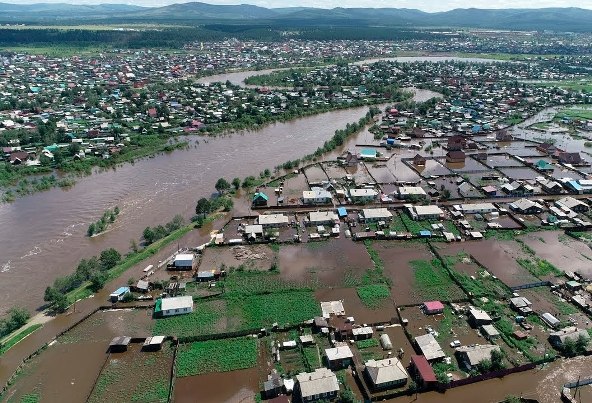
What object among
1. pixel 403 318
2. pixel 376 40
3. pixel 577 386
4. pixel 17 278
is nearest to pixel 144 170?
pixel 17 278

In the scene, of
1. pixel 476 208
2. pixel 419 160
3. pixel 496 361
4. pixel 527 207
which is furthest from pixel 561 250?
pixel 419 160

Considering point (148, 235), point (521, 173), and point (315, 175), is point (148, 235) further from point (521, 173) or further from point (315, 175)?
point (521, 173)

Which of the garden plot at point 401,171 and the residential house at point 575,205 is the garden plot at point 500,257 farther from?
the garden plot at point 401,171

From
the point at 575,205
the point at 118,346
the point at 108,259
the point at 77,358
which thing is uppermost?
the point at 575,205

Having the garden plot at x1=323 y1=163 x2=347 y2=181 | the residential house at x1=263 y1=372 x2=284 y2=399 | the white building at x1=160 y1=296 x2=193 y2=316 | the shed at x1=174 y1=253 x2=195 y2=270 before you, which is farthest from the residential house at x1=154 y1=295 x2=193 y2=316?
the garden plot at x1=323 y1=163 x2=347 y2=181

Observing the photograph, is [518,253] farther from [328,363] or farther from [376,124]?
[376,124]

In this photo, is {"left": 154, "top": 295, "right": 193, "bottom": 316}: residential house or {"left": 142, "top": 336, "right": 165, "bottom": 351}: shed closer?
{"left": 142, "top": 336, "right": 165, "bottom": 351}: shed

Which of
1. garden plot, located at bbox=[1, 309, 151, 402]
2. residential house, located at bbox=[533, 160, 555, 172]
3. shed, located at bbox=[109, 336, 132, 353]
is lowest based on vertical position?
garden plot, located at bbox=[1, 309, 151, 402]

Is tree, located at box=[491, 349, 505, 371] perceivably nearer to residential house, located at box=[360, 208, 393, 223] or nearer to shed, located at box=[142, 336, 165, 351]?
residential house, located at box=[360, 208, 393, 223]
